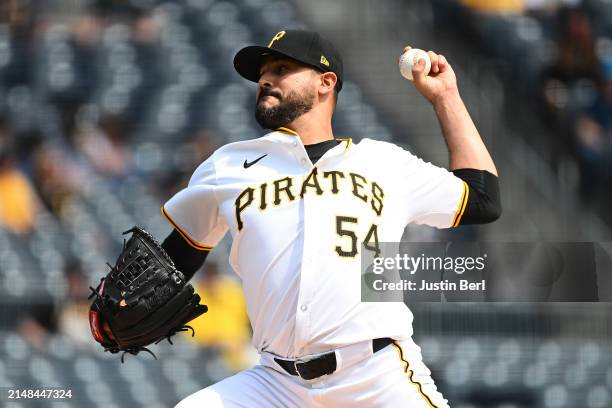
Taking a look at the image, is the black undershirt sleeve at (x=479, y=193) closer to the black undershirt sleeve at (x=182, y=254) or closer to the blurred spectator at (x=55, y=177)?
the black undershirt sleeve at (x=182, y=254)

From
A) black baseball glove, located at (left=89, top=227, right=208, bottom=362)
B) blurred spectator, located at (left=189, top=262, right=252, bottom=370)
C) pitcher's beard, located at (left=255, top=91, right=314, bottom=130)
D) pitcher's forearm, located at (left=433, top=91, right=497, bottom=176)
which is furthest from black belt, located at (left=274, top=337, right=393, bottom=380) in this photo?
blurred spectator, located at (left=189, top=262, right=252, bottom=370)

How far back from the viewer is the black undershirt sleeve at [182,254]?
2.25m

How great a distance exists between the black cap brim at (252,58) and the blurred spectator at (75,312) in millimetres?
1636

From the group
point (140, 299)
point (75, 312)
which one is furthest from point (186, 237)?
point (75, 312)

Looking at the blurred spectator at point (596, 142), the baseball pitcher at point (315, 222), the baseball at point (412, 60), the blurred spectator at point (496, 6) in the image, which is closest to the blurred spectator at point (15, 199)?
the baseball pitcher at point (315, 222)

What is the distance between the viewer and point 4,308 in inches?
144

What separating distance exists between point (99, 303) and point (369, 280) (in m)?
0.65

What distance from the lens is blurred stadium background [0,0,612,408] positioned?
140 inches

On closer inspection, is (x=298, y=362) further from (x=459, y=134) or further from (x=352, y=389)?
(x=459, y=134)

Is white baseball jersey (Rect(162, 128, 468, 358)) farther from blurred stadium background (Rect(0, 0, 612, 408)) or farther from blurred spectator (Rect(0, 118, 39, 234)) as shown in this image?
blurred spectator (Rect(0, 118, 39, 234))

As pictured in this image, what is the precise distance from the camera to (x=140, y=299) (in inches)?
83.0

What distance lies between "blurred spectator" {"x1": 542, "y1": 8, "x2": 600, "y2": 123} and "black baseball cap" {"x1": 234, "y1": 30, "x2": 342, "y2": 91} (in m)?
1.68

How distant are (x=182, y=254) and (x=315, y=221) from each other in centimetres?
44

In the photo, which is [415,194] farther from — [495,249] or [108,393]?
[108,393]
